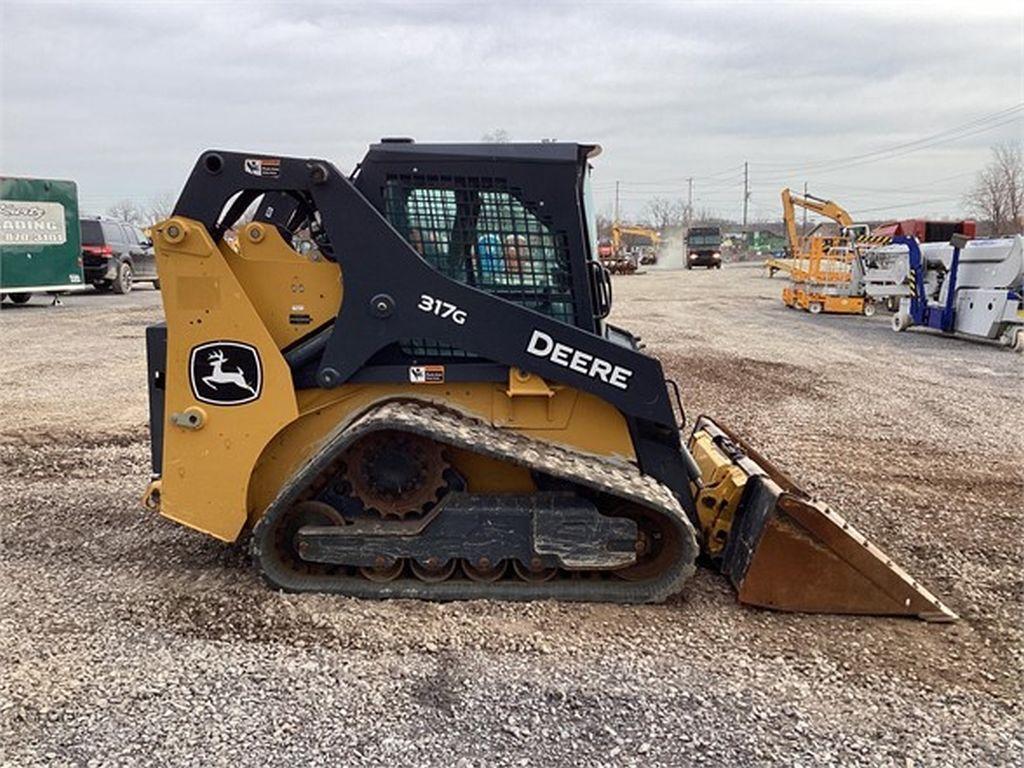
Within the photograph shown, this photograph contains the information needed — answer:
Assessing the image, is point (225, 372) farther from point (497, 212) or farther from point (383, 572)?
point (497, 212)

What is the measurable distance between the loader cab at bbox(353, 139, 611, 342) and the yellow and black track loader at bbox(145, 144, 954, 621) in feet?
0.03

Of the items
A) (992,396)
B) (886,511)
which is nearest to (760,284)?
(992,396)

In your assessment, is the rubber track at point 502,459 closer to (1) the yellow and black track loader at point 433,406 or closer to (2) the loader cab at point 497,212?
Answer: (1) the yellow and black track loader at point 433,406

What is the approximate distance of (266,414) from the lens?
12.9 ft

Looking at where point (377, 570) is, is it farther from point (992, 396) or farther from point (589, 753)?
point (992, 396)

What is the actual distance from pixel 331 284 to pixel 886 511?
3786 millimetres

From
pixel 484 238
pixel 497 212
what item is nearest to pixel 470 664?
pixel 484 238

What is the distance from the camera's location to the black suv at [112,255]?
21.8m

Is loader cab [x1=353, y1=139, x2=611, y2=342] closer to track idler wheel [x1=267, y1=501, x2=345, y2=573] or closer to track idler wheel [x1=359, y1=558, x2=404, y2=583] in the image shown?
track idler wheel [x1=267, y1=501, x2=345, y2=573]

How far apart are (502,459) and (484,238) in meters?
1.08

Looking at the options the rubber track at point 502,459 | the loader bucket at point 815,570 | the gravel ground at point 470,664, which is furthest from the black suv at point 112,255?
the loader bucket at point 815,570

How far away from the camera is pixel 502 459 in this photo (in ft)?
12.2

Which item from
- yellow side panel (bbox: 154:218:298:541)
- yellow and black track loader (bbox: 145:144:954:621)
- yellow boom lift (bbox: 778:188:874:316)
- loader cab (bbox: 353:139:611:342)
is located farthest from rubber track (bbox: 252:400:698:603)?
yellow boom lift (bbox: 778:188:874:316)

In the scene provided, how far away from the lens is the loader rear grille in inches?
155
